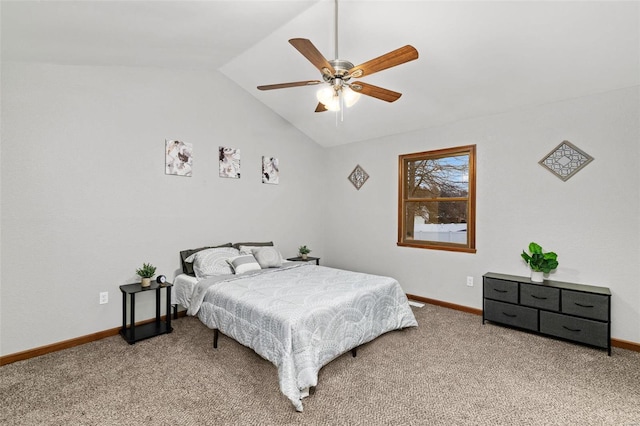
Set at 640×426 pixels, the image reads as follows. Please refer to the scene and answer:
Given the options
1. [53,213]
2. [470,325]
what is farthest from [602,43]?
[53,213]

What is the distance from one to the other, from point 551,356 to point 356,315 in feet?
6.03

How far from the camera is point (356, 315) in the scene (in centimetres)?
272

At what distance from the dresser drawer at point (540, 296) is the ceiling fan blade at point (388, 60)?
2.72m

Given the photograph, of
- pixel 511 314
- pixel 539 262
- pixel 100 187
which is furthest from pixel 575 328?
pixel 100 187

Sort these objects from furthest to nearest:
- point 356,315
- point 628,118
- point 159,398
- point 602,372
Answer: point 628,118
point 356,315
point 602,372
point 159,398

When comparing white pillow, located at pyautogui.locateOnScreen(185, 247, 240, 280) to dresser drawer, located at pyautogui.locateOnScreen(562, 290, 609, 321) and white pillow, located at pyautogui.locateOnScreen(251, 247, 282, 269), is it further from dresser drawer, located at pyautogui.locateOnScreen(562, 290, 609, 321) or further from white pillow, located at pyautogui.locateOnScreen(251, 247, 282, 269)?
dresser drawer, located at pyautogui.locateOnScreen(562, 290, 609, 321)

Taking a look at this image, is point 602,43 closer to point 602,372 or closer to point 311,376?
point 602,372

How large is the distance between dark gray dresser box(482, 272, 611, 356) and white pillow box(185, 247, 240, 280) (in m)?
3.03

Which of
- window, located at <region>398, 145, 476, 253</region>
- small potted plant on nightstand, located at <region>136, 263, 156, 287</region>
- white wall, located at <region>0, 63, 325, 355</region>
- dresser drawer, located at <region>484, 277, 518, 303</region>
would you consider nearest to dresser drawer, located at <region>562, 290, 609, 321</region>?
dresser drawer, located at <region>484, 277, 518, 303</region>

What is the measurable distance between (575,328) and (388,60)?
3.08 m

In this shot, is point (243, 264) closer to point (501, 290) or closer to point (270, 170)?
point (270, 170)

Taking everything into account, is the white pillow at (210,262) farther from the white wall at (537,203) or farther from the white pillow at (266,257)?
the white wall at (537,203)

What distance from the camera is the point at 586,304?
9.60ft

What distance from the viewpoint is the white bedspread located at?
7.16 feet
